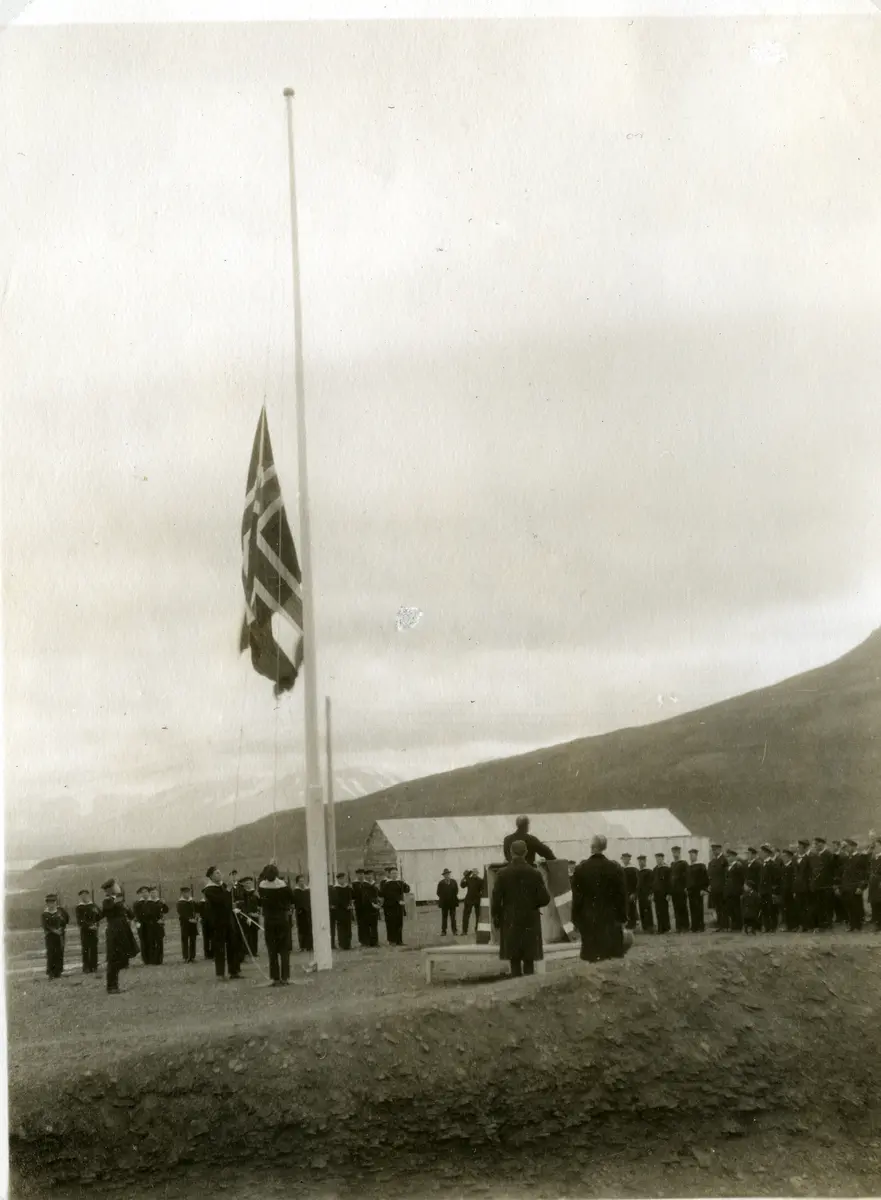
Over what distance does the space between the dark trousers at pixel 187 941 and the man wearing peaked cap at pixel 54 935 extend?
1.20 meters

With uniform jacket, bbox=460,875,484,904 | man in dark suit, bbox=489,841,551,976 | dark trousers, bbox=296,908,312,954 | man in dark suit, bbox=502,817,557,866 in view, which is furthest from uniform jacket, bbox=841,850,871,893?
dark trousers, bbox=296,908,312,954

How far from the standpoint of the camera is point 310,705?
31.3 ft

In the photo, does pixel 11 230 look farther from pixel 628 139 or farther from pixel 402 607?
pixel 628 139

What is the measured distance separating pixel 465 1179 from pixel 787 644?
5203 mm

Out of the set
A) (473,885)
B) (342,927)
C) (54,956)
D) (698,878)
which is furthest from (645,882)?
(54,956)

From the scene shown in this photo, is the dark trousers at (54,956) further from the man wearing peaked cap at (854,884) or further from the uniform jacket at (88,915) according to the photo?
the man wearing peaked cap at (854,884)

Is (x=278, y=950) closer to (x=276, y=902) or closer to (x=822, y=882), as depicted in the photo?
(x=276, y=902)

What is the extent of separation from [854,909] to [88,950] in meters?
7.24

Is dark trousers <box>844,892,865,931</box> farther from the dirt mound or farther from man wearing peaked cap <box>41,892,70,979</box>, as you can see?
man wearing peaked cap <box>41,892,70,979</box>

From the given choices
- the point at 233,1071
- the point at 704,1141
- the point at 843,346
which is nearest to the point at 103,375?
the point at 233,1071

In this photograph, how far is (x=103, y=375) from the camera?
852 cm

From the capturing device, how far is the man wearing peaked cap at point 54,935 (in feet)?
28.2

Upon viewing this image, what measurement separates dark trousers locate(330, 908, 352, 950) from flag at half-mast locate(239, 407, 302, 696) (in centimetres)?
476

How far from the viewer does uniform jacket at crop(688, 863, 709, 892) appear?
13.2 metres
